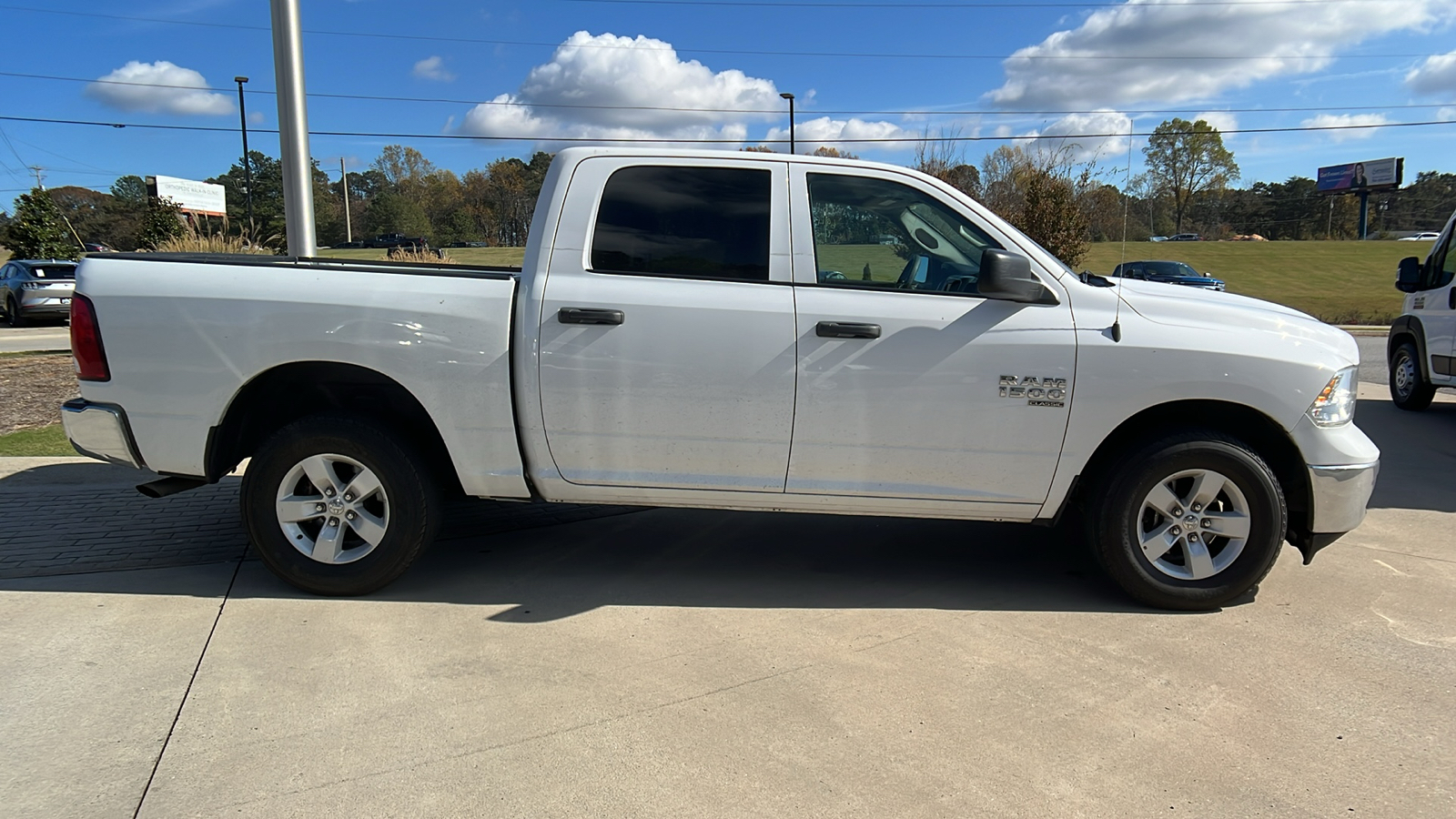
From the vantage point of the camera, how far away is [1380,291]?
4497 cm

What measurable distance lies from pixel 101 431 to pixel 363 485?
1.22 metres

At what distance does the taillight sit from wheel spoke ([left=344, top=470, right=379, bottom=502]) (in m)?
1.18

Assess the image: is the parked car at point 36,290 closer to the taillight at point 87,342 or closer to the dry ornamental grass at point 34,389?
the dry ornamental grass at point 34,389

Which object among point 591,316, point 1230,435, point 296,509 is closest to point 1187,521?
point 1230,435

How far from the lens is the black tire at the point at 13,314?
65.9ft

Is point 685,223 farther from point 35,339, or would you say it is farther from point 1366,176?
point 1366,176

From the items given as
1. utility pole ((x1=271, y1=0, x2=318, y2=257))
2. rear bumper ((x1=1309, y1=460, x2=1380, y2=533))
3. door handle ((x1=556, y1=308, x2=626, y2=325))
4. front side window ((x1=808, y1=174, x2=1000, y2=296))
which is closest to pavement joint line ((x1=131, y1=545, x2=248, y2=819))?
door handle ((x1=556, y1=308, x2=626, y2=325))

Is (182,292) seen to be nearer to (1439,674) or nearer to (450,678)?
(450,678)

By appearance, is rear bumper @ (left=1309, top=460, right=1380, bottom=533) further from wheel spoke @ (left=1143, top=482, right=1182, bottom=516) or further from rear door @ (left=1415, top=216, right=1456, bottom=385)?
rear door @ (left=1415, top=216, right=1456, bottom=385)

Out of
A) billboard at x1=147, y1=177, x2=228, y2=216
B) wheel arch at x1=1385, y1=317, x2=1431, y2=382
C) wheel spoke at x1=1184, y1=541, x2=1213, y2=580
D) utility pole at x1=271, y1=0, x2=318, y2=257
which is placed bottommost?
wheel spoke at x1=1184, y1=541, x2=1213, y2=580

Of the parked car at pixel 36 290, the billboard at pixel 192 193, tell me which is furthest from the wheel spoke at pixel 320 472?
the billboard at pixel 192 193

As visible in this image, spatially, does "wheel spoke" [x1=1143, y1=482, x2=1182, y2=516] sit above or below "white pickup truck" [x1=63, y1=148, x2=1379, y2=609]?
below

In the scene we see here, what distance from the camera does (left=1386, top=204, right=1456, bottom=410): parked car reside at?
29.5 feet

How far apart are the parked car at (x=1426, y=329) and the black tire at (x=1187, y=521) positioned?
6343mm
